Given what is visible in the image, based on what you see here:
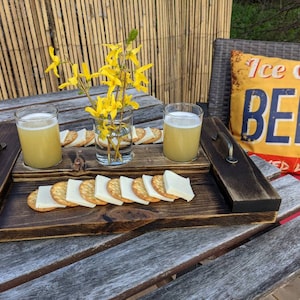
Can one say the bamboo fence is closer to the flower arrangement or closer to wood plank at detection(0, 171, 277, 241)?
the flower arrangement

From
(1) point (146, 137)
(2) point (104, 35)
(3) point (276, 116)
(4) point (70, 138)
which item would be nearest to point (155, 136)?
(1) point (146, 137)

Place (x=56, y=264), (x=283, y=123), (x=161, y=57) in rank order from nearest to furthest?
(x=56, y=264) → (x=283, y=123) → (x=161, y=57)

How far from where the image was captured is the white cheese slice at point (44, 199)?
75 cm

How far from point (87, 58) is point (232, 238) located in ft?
6.92

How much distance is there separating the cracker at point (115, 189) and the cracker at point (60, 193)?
9 centimetres

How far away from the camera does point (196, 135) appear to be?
94 centimetres

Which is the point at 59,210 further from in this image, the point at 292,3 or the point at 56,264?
the point at 292,3

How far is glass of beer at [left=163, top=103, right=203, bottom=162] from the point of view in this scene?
3.01 ft

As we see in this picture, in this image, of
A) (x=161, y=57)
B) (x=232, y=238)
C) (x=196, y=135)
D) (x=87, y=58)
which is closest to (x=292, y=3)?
(x=161, y=57)

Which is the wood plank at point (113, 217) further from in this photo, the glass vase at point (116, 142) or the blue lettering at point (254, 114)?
the blue lettering at point (254, 114)

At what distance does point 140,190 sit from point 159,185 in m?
0.05

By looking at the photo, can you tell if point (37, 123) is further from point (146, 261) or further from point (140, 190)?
point (146, 261)

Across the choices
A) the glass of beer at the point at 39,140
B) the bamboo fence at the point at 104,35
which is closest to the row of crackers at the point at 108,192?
the glass of beer at the point at 39,140

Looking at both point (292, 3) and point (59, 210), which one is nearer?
point (59, 210)
